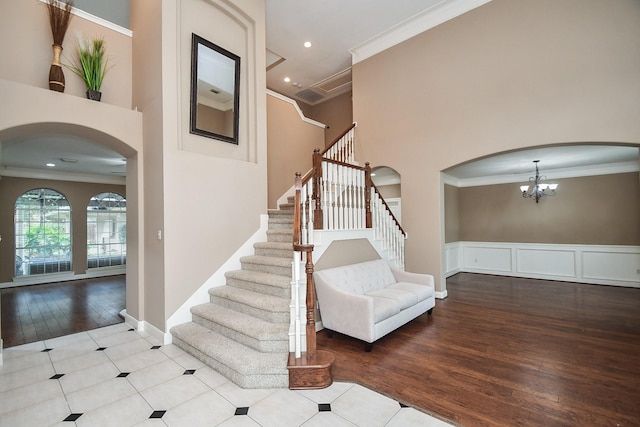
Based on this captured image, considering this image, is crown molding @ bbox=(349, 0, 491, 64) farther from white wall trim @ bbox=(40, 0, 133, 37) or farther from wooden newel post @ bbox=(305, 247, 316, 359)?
wooden newel post @ bbox=(305, 247, 316, 359)

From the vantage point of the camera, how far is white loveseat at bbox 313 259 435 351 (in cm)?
327

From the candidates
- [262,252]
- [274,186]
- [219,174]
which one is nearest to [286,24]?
[274,186]

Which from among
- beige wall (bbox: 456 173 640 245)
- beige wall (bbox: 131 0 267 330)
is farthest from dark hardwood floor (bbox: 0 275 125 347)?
beige wall (bbox: 456 173 640 245)

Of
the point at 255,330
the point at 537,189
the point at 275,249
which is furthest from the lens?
the point at 537,189

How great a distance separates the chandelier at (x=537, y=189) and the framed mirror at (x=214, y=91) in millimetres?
6888

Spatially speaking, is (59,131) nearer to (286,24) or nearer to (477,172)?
(286,24)

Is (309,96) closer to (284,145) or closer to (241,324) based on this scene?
(284,145)

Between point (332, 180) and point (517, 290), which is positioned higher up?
point (332, 180)

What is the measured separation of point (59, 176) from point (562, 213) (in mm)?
13171

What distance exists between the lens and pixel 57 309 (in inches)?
198

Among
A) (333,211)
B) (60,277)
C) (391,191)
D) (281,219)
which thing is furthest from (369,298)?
(60,277)

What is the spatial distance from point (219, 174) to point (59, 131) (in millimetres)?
1989

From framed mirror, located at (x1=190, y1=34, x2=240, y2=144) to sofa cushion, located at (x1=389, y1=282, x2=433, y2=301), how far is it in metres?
3.37

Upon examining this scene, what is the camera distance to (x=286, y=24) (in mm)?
5637
